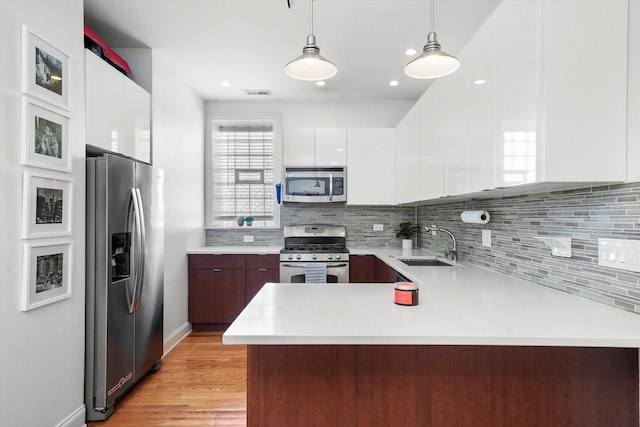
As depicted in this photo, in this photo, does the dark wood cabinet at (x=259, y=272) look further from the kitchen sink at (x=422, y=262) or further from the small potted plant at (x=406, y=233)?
the small potted plant at (x=406, y=233)

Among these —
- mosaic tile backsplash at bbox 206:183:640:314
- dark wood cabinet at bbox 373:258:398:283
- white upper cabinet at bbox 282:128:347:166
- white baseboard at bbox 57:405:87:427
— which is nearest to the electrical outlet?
mosaic tile backsplash at bbox 206:183:640:314

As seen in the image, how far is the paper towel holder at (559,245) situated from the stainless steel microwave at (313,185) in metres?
2.36

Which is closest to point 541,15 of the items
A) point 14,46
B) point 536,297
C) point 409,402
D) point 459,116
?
point 459,116

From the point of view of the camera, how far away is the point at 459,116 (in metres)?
1.99

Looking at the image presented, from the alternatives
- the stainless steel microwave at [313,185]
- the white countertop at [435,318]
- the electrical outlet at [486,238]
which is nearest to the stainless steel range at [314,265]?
the stainless steel microwave at [313,185]

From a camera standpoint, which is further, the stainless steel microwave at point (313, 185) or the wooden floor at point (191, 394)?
the stainless steel microwave at point (313, 185)

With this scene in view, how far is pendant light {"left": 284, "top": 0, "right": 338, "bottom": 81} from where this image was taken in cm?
153

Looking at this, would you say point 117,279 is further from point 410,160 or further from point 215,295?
point 410,160

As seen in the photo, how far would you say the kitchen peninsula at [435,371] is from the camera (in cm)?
114

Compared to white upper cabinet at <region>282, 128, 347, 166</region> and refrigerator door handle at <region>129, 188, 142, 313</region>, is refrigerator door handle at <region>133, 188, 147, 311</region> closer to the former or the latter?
refrigerator door handle at <region>129, 188, 142, 313</region>

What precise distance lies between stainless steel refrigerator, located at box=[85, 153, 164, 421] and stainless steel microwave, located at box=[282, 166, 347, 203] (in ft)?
5.06

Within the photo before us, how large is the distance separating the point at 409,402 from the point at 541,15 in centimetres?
152

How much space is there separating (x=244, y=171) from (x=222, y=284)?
1459 mm

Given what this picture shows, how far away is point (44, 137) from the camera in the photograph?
1715 millimetres
